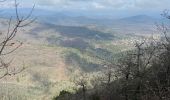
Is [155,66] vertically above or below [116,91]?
above

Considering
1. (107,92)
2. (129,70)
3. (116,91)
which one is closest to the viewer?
(129,70)

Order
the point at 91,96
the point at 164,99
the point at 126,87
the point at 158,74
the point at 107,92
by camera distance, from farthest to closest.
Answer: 1. the point at 91,96
2. the point at 107,92
3. the point at 126,87
4. the point at 158,74
5. the point at 164,99

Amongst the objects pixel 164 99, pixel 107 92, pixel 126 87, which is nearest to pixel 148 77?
pixel 126 87

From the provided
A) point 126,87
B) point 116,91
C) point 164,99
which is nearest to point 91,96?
point 116,91

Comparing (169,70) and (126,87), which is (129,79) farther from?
(169,70)

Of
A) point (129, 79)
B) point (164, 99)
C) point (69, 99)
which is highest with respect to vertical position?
point (164, 99)

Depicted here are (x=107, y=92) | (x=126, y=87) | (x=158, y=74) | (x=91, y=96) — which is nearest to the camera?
(x=158, y=74)

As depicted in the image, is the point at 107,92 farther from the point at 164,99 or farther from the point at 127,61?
the point at 164,99

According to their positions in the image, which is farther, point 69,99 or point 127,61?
point 69,99

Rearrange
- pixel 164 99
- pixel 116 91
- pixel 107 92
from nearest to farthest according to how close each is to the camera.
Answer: pixel 164 99
pixel 116 91
pixel 107 92
